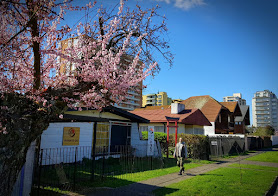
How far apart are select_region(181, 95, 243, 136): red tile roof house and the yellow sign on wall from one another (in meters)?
24.3

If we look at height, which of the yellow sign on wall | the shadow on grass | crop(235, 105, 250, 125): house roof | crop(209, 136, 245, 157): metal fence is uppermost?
crop(235, 105, 250, 125): house roof

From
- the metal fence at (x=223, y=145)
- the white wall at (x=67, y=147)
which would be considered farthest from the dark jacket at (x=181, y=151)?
the metal fence at (x=223, y=145)

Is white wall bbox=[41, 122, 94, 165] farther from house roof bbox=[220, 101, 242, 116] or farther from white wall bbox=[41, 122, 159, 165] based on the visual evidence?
house roof bbox=[220, 101, 242, 116]

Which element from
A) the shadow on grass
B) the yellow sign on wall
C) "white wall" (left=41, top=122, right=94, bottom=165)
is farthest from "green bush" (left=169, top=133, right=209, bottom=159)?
the shadow on grass

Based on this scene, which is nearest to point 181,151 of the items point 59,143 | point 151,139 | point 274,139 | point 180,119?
point 151,139

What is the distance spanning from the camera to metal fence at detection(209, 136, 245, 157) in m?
19.0

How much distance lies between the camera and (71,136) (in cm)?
1305

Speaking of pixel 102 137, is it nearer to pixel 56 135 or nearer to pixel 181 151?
pixel 56 135

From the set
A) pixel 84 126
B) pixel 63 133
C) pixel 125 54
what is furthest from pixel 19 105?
pixel 84 126

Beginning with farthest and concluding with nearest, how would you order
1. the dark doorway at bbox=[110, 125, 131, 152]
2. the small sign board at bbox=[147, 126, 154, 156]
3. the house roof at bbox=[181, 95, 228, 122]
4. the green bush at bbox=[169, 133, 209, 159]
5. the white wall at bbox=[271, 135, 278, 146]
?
the white wall at bbox=[271, 135, 278, 146] < the house roof at bbox=[181, 95, 228, 122] < the green bush at bbox=[169, 133, 209, 159] < the dark doorway at bbox=[110, 125, 131, 152] < the small sign board at bbox=[147, 126, 154, 156]

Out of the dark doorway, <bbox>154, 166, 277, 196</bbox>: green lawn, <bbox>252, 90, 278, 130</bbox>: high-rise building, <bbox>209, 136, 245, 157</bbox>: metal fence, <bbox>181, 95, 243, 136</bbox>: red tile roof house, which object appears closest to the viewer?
<bbox>154, 166, 277, 196</bbox>: green lawn

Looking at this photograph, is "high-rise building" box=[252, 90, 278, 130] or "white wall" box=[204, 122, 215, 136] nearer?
"white wall" box=[204, 122, 215, 136]

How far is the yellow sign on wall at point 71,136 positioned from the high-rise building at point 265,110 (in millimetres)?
155467

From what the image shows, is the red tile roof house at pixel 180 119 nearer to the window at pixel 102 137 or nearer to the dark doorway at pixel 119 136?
the dark doorway at pixel 119 136
